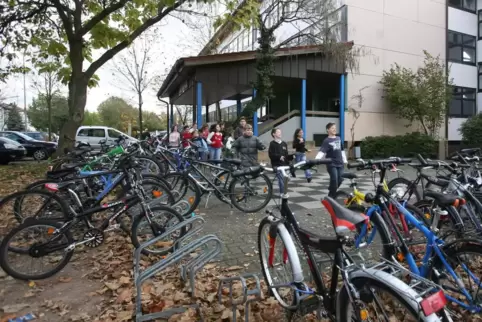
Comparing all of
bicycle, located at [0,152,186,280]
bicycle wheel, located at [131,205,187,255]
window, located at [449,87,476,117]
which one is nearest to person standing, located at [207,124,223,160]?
bicycle, located at [0,152,186,280]

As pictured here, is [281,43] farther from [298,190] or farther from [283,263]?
[283,263]

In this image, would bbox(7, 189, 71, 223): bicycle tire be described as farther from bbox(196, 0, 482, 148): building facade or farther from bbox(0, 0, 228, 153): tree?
bbox(196, 0, 482, 148): building facade

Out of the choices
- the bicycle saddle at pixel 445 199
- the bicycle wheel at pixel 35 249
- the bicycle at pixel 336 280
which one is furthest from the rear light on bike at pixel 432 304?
the bicycle wheel at pixel 35 249

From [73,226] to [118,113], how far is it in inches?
2179

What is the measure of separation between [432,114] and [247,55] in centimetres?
957

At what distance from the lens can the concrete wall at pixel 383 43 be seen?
55.7ft

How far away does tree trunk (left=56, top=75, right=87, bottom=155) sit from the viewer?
1148 centimetres

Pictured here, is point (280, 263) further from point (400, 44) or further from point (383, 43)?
point (400, 44)

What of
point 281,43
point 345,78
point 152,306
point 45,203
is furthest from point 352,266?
point 345,78

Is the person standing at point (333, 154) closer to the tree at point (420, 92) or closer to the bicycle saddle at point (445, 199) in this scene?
the bicycle saddle at point (445, 199)

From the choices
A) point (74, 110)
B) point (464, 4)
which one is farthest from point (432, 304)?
point (464, 4)

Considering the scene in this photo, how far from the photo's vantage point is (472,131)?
59.9 feet

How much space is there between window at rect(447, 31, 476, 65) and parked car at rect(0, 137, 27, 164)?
22.5 meters

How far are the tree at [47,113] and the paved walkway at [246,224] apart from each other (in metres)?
41.9
